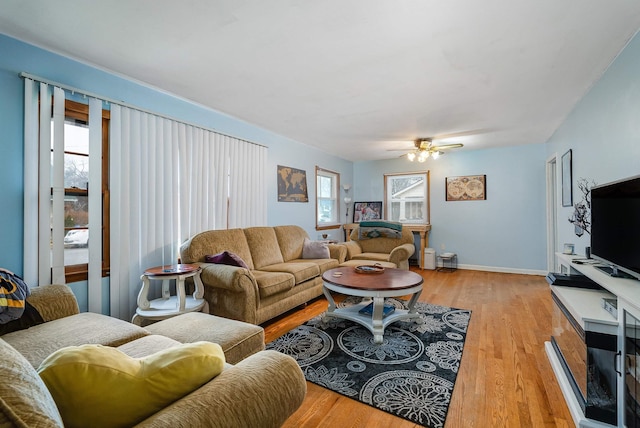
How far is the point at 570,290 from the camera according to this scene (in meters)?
1.98

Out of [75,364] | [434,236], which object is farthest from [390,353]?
[434,236]

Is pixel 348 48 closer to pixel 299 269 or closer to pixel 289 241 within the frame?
pixel 299 269

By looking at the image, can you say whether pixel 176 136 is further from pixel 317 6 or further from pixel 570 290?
pixel 570 290

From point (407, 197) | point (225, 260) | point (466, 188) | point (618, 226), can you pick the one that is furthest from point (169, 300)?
point (466, 188)

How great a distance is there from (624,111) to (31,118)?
4274 mm

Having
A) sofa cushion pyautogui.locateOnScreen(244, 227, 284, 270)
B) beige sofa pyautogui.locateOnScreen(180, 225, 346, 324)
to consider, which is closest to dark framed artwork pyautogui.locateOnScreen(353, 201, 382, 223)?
beige sofa pyautogui.locateOnScreen(180, 225, 346, 324)

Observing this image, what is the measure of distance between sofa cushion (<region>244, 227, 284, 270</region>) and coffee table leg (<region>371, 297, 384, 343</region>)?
1.52m

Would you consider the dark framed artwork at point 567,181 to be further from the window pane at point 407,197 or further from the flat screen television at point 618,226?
the window pane at point 407,197

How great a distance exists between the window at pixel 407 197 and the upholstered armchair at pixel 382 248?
1.43 meters

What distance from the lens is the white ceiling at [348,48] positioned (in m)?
1.72

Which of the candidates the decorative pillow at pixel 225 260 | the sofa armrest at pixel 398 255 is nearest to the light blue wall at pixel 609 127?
the sofa armrest at pixel 398 255

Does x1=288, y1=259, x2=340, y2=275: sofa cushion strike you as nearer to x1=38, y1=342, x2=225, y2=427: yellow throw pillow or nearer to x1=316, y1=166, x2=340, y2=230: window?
x1=316, y1=166, x2=340, y2=230: window

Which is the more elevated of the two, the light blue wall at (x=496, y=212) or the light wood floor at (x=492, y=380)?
the light blue wall at (x=496, y=212)

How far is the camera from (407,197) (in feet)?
20.8
